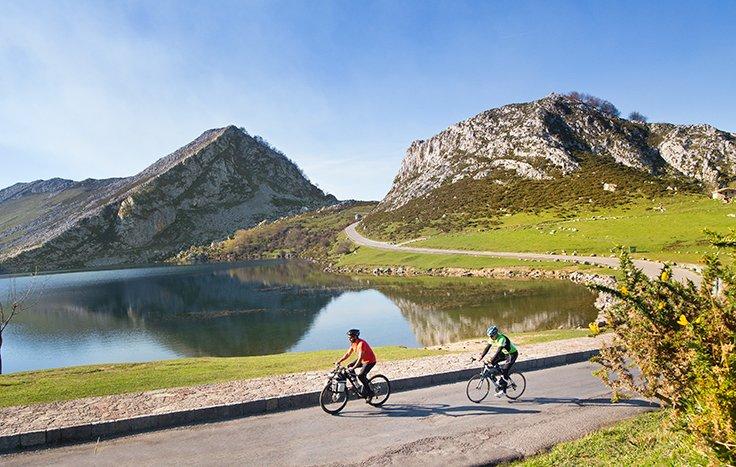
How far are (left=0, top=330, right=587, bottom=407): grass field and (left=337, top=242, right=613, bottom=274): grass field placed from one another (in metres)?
41.3

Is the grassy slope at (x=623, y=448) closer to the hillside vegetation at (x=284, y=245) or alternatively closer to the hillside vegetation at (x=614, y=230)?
the hillside vegetation at (x=614, y=230)

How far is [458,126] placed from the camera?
19088cm

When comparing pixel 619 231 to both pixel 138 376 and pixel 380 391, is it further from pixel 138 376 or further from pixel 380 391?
pixel 138 376

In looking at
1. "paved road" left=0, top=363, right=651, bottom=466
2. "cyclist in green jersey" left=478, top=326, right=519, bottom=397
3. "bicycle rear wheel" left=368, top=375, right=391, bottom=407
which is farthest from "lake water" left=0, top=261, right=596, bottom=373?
"paved road" left=0, top=363, right=651, bottom=466

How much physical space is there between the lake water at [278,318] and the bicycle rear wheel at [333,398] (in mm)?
21599

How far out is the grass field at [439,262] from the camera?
64.8 m

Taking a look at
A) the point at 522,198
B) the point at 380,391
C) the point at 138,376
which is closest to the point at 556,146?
the point at 522,198

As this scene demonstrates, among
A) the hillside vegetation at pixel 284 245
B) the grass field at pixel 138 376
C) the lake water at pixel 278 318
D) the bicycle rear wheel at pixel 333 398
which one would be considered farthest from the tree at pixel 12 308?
the hillside vegetation at pixel 284 245

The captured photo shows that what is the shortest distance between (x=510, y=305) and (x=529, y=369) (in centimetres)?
2947

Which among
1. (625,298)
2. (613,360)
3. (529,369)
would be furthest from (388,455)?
(529,369)

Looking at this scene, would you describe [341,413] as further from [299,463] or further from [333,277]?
[333,277]

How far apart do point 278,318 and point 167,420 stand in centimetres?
3828

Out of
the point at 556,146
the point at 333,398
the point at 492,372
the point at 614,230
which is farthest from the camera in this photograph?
the point at 556,146

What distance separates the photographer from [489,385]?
56.6 ft
